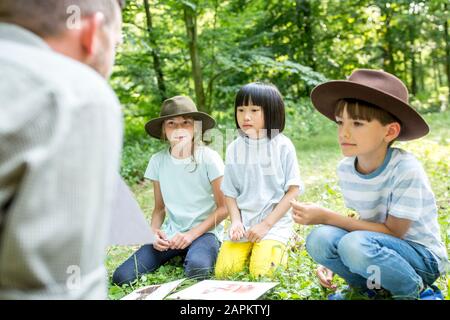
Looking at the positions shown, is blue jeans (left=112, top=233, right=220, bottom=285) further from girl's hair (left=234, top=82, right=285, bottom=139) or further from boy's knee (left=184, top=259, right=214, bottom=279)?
girl's hair (left=234, top=82, right=285, bottom=139)

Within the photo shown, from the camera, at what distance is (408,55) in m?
14.3

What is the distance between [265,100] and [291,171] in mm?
395

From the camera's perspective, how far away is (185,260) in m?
2.60

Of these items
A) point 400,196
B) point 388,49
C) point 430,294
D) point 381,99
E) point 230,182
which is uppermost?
point 388,49

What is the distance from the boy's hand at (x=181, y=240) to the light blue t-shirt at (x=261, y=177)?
22 cm

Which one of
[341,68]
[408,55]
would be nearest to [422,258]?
[341,68]

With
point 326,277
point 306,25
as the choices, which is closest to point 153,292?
point 326,277

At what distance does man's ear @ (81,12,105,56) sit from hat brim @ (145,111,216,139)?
6.09 feet

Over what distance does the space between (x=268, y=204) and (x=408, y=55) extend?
12945mm

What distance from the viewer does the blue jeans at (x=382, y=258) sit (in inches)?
68.6

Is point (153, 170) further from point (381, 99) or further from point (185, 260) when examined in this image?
point (381, 99)

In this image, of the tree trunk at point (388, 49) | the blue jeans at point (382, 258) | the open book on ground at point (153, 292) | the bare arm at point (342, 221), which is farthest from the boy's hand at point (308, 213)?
the tree trunk at point (388, 49)

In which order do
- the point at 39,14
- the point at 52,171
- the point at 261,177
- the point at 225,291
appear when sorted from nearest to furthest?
the point at 52,171 → the point at 39,14 → the point at 225,291 → the point at 261,177

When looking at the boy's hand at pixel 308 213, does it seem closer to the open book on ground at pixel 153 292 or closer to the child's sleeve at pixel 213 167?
the open book on ground at pixel 153 292
